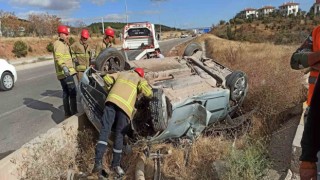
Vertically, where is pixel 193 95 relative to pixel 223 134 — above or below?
above

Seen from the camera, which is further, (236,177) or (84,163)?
(84,163)

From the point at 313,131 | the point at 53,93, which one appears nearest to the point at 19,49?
the point at 53,93

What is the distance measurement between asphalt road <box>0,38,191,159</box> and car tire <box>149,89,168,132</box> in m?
2.67

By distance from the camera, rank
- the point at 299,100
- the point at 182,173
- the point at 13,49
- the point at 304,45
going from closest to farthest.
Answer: the point at 304,45, the point at 182,173, the point at 299,100, the point at 13,49

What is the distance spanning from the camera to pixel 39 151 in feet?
15.1

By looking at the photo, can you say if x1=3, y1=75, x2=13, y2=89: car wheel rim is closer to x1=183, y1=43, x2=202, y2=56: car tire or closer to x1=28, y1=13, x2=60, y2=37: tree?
x1=183, y1=43, x2=202, y2=56: car tire

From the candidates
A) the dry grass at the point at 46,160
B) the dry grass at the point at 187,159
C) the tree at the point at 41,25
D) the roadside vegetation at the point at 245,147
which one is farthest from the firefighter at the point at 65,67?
the tree at the point at 41,25

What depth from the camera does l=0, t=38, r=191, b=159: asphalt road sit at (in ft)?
21.7

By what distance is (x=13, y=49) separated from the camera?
33750mm

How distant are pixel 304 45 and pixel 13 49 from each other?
3434 centimetres

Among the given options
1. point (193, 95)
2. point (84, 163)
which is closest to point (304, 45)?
point (193, 95)

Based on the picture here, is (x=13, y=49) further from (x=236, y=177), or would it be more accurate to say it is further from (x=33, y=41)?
(x=236, y=177)

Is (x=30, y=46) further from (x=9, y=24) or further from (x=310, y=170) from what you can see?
(x=310, y=170)

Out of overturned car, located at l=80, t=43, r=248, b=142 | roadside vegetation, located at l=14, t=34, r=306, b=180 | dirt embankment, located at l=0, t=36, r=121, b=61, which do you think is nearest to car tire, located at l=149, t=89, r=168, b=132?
overturned car, located at l=80, t=43, r=248, b=142
